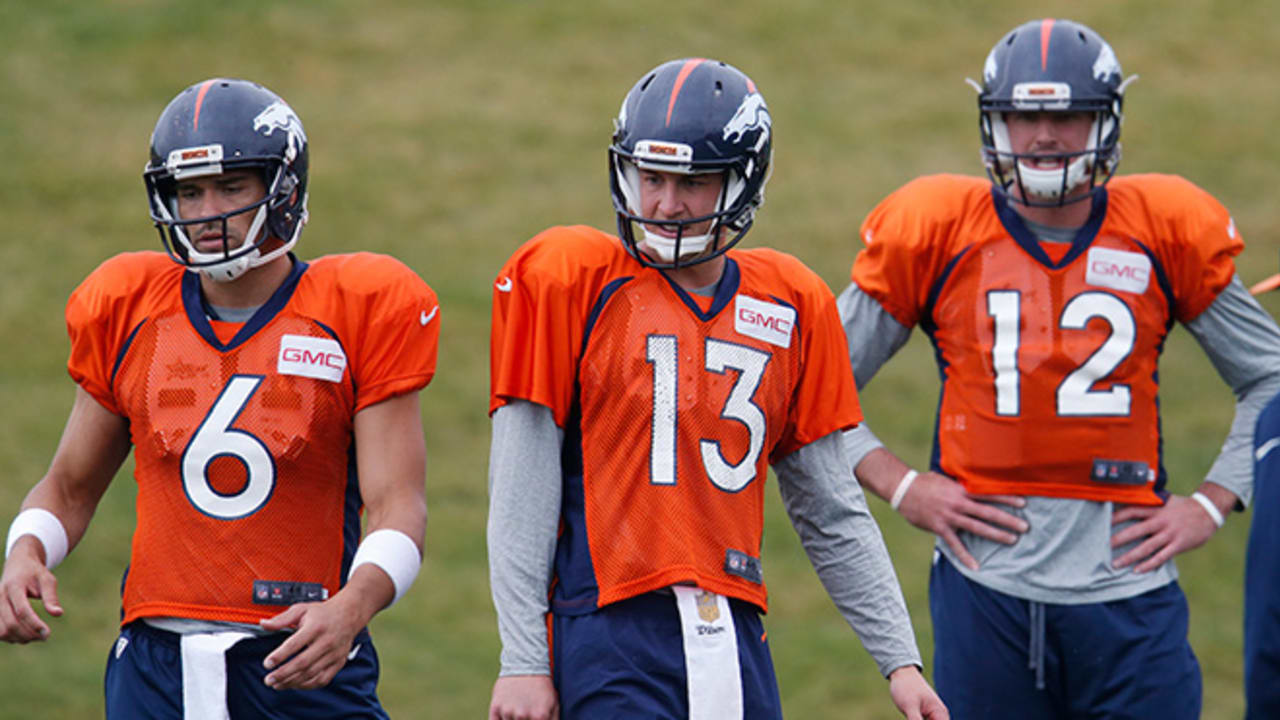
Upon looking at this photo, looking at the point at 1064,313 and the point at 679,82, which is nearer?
the point at 679,82

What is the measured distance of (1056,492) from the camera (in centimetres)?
437

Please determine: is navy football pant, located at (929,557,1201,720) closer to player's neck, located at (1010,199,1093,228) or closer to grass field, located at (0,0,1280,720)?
player's neck, located at (1010,199,1093,228)

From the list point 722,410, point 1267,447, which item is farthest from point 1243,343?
point 722,410

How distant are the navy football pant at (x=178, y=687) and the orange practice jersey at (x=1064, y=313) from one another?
1787 mm

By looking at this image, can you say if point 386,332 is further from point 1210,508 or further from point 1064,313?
point 1210,508

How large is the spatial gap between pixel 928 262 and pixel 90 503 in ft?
7.12

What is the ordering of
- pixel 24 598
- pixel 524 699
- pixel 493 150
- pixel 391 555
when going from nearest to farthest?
1. pixel 524 699
2. pixel 24 598
3. pixel 391 555
4. pixel 493 150

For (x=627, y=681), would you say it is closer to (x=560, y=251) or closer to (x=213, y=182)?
(x=560, y=251)

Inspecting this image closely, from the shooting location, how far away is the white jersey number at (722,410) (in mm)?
3404

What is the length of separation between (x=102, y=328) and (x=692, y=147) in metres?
1.32

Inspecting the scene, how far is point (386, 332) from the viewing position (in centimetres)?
362

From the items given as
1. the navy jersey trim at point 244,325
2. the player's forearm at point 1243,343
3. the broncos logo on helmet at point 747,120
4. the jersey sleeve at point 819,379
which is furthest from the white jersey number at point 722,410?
the player's forearm at point 1243,343

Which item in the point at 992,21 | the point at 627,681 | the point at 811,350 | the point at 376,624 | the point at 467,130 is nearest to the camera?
the point at 627,681

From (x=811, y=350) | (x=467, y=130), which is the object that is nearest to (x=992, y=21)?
(x=467, y=130)
